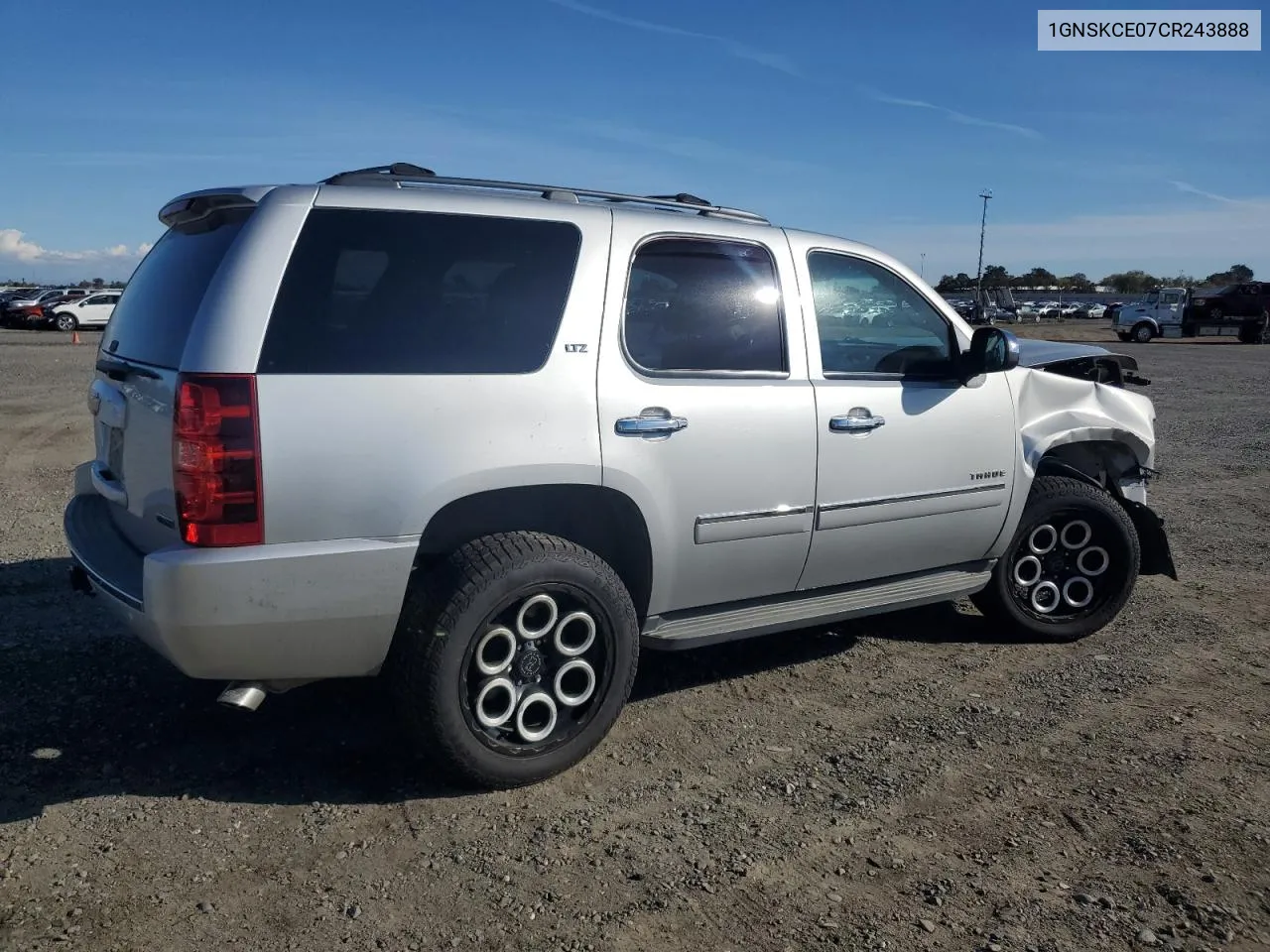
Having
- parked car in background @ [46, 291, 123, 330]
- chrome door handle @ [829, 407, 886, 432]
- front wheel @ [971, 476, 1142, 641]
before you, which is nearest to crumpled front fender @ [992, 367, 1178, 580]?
front wheel @ [971, 476, 1142, 641]

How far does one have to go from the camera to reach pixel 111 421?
3682 millimetres

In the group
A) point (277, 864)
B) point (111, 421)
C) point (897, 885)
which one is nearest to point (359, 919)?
point (277, 864)

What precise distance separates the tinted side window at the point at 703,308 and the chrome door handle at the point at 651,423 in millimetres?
177

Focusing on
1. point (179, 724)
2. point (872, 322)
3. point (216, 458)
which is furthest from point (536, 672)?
point (872, 322)

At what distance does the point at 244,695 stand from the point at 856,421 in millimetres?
2506

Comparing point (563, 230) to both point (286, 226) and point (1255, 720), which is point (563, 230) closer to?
point (286, 226)

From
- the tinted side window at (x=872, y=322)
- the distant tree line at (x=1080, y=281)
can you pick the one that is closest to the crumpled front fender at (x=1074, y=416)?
the tinted side window at (x=872, y=322)

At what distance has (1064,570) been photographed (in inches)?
211

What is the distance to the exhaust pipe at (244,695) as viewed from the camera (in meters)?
3.28

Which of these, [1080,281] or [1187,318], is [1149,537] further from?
[1080,281]

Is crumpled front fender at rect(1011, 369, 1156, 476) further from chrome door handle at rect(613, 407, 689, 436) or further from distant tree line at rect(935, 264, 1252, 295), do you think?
distant tree line at rect(935, 264, 1252, 295)

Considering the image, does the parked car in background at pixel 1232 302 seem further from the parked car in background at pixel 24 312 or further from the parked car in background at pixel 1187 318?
the parked car in background at pixel 24 312

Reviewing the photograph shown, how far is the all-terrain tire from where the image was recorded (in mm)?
3404

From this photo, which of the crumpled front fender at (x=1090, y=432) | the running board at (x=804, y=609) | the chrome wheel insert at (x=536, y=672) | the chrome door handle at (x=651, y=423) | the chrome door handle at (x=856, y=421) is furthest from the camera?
the crumpled front fender at (x=1090, y=432)
